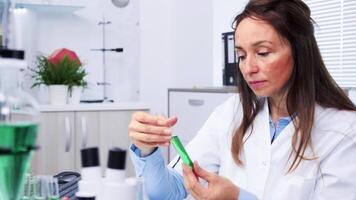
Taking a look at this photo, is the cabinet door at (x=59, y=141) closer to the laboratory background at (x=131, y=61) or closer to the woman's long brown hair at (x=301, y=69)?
the laboratory background at (x=131, y=61)

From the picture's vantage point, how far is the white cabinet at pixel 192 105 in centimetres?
261

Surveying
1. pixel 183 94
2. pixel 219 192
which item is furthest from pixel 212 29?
pixel 219 192

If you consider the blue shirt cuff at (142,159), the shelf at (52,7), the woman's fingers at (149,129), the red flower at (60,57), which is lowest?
the blue shirt cuff at (142,159)

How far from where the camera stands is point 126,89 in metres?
3.53

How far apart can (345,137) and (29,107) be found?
2.84 ft

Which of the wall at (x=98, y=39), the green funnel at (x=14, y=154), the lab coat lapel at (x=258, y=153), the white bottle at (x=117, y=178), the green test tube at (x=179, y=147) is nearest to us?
the green funnel at (x=14, y=154)

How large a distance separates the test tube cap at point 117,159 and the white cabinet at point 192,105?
73.8 inches

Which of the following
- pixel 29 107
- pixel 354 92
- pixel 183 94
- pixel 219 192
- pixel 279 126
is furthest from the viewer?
pixel 183 94

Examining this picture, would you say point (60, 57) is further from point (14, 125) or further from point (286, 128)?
point (14, 125)

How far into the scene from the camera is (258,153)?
1234mm

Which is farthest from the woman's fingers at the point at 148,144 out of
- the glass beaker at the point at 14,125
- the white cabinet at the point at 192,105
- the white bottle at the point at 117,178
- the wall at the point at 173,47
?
the wall at the point at 173,47

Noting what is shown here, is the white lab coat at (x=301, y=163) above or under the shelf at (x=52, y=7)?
under

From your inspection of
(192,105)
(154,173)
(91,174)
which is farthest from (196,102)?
(91,174)

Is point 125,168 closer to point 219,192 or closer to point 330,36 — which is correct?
point 219,192
